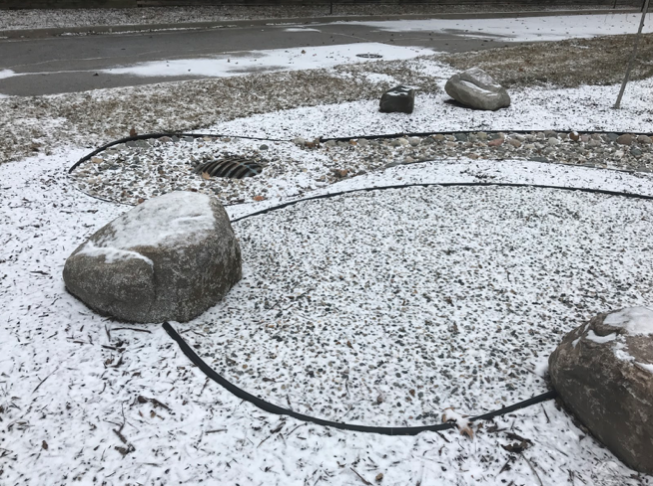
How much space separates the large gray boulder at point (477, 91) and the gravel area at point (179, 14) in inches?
350

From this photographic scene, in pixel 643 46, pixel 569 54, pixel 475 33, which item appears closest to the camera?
pixel 569 54

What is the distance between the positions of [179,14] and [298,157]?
11278mm

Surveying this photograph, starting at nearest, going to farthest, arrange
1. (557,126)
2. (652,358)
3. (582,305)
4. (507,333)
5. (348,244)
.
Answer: (652,358)
(507,333)
(582,305)
(348,244)
(557,126)

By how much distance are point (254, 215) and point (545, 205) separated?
2.44 metres

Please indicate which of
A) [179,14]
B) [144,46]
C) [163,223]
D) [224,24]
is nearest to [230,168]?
Result: [163,223]

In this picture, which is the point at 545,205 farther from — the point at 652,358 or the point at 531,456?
the point at 531,456

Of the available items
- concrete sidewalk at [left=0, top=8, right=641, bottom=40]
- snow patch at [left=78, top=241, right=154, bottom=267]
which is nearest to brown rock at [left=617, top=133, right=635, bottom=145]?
snow patch at [left=78, top=241, right=154, bottom=267]

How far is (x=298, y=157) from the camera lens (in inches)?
202

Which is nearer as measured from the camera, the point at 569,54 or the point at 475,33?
the point at 569,54

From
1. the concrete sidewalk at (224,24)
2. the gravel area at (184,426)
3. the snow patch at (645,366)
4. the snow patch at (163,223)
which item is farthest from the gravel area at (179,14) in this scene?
the snow patch at (645,366)

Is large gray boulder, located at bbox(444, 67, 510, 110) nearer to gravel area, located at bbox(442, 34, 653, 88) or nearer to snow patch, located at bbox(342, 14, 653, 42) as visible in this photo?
gravel area, located at bbox(442, 34, 653, 88)

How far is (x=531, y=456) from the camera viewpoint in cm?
217

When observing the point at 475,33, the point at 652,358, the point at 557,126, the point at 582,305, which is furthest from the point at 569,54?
the point at 652,358

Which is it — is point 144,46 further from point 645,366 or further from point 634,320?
point 645,366
